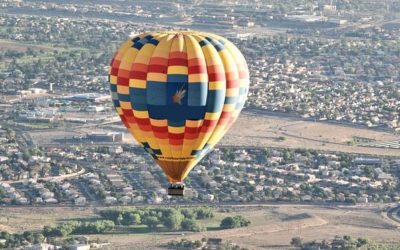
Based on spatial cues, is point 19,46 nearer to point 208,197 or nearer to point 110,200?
point 208,197

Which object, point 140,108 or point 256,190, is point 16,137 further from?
point 140,108

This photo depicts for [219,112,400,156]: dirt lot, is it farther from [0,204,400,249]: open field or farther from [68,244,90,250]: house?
[68,244,90,250]: house

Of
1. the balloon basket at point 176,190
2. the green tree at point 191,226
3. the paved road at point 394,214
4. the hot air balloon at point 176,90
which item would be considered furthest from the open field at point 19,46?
the balloon basket at point 176,190

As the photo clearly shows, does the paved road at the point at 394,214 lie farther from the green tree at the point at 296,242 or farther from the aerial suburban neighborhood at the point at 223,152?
the green tree at the point at 296,242

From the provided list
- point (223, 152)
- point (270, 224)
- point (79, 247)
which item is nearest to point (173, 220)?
point (270, 224)

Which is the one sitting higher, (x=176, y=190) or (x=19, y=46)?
(x=176, y=190)

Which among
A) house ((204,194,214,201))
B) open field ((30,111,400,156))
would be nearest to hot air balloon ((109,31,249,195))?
house ((204,194,214,201))

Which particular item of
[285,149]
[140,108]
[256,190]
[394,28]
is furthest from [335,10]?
[140,108]
